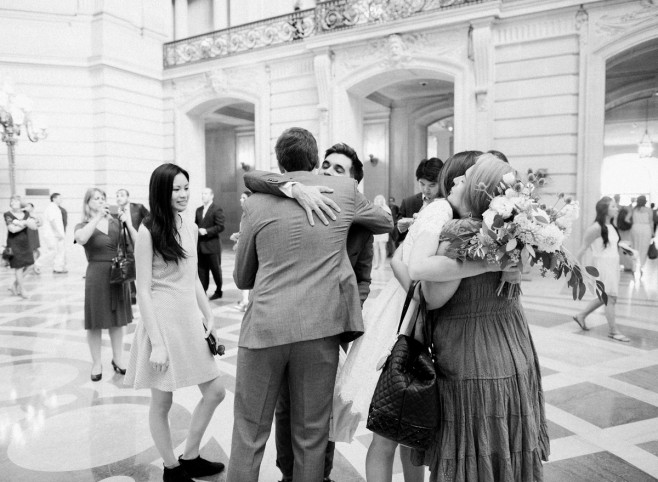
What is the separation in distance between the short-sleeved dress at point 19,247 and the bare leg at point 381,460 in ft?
25.6

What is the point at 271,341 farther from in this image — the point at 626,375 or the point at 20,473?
the point at 626,375

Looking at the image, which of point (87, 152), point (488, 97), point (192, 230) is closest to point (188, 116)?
point (87, 152)

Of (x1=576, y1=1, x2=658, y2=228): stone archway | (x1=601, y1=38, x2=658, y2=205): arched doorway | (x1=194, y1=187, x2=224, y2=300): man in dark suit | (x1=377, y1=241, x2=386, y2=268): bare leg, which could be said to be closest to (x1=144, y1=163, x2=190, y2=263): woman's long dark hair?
(x1=194, y1=187, x2=224, y2=300): man in dark suit

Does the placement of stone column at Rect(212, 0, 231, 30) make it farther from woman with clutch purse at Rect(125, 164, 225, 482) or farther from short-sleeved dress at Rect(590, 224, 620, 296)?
woman with clutch purse at Rect(125, 164, 225, 482)

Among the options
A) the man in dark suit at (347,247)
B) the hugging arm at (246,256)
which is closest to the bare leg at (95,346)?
the man in dark suit at (347,247)

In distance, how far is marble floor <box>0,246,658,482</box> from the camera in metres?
2.67

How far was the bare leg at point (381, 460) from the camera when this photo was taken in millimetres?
1947

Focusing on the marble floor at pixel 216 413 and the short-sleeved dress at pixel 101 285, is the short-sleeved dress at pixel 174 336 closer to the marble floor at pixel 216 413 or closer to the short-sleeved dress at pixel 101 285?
the marble floor at pixel 216 413

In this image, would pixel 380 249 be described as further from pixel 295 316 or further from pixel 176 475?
pixel 295 316

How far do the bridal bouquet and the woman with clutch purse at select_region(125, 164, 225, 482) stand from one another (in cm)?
143

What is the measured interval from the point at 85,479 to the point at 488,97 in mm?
9302

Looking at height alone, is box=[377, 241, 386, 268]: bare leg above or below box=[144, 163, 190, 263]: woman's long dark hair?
below

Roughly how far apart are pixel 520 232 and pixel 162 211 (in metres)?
1.66

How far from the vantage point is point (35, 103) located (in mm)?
12531
